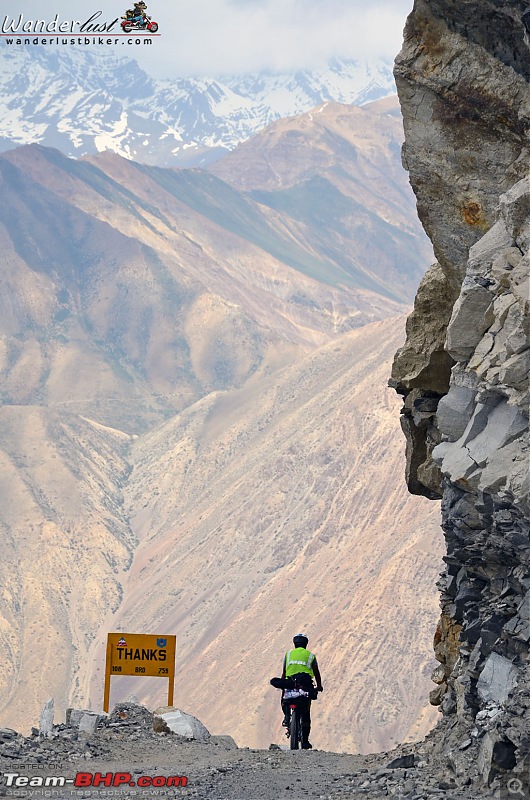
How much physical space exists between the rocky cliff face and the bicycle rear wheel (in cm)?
205

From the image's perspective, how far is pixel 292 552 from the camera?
81.4m

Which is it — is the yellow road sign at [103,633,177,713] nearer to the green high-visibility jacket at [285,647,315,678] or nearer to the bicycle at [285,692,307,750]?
the bicycle at [285,692,307,750]

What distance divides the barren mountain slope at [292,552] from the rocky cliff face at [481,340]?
4594 cm

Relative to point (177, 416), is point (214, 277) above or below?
above

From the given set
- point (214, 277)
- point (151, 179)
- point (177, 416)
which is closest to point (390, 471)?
point (177, 416)

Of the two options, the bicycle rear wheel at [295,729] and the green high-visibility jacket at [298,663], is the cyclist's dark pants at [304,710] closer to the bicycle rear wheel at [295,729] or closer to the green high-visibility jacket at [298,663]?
the bicycle rear wheel at [295,729]

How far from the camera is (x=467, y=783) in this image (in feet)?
31.6

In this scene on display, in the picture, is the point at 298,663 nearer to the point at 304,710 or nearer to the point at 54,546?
the point at 304,710

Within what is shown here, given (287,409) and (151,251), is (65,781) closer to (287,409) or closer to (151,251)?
(287,409)

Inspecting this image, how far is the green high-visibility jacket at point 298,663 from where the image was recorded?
14.4 m

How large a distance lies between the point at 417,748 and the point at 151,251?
140 metres

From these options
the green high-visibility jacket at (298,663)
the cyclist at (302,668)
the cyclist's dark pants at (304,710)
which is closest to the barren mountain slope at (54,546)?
the cyclist's dark pants at (304,710)

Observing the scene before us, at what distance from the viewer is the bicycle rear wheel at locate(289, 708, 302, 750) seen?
14672mm

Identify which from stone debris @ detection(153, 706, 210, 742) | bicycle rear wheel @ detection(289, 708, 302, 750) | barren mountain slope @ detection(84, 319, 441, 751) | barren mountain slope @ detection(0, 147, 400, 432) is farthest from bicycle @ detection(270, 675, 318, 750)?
barren mountain slope @ detection(0, 147, 400, 432)
